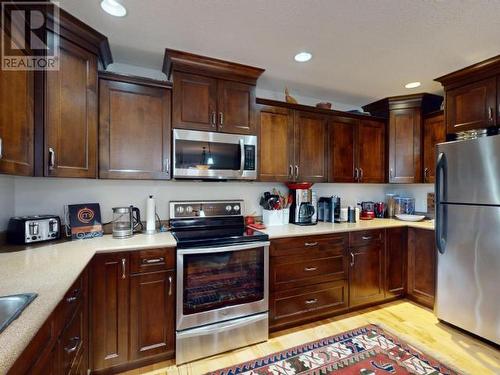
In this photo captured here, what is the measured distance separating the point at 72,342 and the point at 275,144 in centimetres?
219

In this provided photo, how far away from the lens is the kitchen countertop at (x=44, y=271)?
72 cm

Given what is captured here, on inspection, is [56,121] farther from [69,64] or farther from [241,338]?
[241,338]

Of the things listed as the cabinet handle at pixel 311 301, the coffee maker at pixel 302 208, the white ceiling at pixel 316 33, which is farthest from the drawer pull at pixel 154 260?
the white ceiling at pixel 316 33

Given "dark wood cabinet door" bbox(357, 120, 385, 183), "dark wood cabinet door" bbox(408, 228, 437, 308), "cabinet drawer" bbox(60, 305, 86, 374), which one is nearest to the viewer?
"cabinet drawer" bbox(60, 305, 86, 374)

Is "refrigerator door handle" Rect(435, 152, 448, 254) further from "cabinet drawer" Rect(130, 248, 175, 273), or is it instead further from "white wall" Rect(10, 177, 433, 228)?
"cabinet drawer" Rect(130, 248, 175, 273)

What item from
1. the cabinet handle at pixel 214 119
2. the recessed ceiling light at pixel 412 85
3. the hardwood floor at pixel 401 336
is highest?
the recessed ceiling light at pixel 412 85

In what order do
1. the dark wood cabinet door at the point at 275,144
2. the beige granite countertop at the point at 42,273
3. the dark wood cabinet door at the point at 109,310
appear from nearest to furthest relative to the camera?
the beige granite countertop at the point at 42,273
the dark wood cabinet door at the point at 109,310
the dark wood cabinet door at the point at 275,144

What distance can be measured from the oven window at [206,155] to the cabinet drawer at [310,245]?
83cm

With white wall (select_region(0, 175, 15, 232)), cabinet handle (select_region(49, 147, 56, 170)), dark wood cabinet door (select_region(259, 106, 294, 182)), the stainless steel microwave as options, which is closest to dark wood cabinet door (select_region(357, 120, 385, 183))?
dark wood cabinet door (select_region(259, 106, 294, 182))

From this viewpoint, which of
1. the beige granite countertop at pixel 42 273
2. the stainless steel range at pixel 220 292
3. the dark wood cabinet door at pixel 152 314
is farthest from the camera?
the stainless steel range at pixel 220 292

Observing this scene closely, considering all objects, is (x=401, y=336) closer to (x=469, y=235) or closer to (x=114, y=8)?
(x=469, y=235)

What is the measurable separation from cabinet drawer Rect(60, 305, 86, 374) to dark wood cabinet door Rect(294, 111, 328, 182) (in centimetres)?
218

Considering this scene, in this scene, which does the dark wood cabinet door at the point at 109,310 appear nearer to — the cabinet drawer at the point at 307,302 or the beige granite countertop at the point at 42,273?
the beige granite countertop at the point at 42,273

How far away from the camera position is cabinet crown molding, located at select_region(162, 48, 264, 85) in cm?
210
